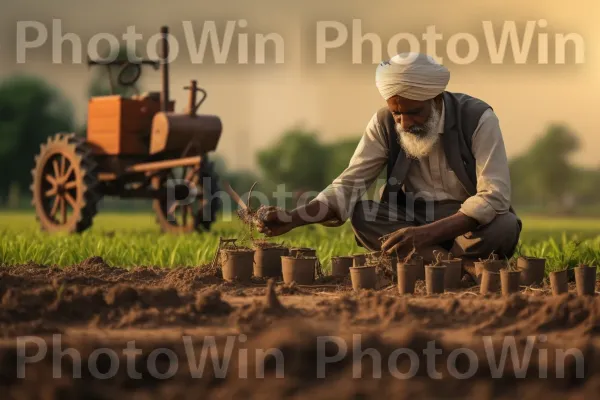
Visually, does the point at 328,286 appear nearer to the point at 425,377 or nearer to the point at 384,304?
the point at 384,304

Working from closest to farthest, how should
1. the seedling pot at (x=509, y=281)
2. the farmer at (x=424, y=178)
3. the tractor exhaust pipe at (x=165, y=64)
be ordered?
the seedling pot at (x=509, y=281) → the farmer at (x=424, y=178) → the tractor exhaust pipe at (x=165, y=64)

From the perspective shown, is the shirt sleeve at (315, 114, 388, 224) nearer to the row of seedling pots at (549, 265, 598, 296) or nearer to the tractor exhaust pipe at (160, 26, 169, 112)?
the row of seedling pots at (549, 265, 598, 296)

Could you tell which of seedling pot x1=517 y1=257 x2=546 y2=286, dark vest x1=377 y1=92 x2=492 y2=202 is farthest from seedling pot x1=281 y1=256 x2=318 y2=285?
seedling pot x1=517 y1=257 x2=546 y2=286

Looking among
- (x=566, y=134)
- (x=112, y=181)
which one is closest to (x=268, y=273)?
(x=112, y=181)

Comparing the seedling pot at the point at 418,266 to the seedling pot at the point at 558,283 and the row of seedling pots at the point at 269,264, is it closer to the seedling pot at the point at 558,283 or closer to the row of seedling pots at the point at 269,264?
the row of seedling pots at the point at 269,264

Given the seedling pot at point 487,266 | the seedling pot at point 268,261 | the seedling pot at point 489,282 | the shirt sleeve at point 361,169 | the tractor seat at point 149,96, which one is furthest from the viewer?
the tractor seat at point 149,96

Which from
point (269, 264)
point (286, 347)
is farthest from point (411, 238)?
point (286, 347)

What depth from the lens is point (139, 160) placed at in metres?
11.0

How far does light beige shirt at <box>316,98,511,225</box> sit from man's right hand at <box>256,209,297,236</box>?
35 centimetres

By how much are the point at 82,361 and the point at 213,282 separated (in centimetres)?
194

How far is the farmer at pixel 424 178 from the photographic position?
5156 millimetres

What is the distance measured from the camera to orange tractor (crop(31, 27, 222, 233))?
33.4ft

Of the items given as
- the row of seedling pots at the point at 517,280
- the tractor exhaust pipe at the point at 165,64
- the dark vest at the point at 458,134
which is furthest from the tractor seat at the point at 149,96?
the row of seedling pots at the point at 517,280

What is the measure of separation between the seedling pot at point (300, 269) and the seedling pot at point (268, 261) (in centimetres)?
27
